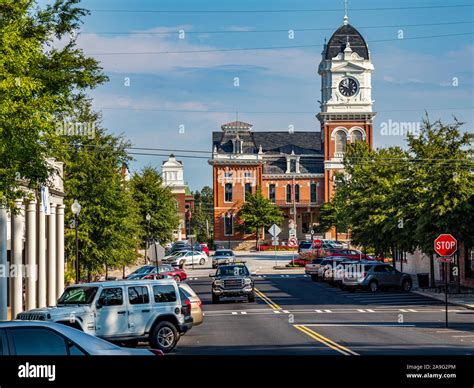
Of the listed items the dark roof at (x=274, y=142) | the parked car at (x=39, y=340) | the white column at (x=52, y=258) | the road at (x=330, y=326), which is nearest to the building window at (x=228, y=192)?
the dark roof at (x=274, y=142)

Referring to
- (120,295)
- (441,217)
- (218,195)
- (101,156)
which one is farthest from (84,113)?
(218,195)

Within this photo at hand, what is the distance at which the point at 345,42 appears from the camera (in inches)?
4532

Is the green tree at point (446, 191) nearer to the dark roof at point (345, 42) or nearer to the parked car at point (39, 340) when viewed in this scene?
the parked car at point (39, 340)

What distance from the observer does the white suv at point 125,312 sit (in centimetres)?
1906

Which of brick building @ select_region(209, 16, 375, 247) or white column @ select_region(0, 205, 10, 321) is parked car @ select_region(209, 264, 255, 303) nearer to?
white column @ select_region(0, 205, 10, 321)

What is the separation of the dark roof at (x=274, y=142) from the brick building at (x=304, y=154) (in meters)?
0.15

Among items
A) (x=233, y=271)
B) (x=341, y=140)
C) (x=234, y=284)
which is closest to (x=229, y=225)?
(x=341, y=140)

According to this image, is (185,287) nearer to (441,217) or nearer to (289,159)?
(441,217)

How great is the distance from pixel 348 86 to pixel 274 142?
15.0 m

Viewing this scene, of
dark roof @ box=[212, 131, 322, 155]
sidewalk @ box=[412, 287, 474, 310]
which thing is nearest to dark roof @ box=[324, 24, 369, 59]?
dark roof @ box=[212, 131, 322, 155]

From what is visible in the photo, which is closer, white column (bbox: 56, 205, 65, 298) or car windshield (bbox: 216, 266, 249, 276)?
white column (bbox: 56, 205, 65, 298)

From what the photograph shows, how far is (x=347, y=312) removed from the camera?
1324 inches

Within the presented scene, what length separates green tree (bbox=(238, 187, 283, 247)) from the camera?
110438mm
